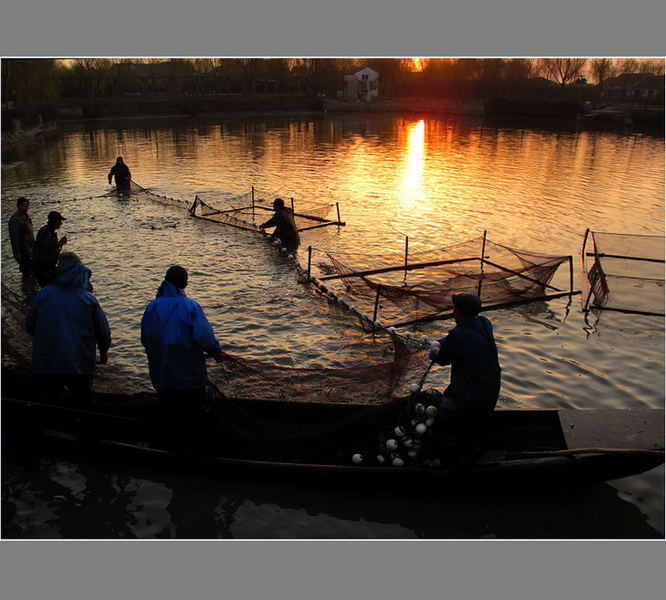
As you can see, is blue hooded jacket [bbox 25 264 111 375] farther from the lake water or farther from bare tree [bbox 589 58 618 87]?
bare tree [bbox 589 58 618 87]

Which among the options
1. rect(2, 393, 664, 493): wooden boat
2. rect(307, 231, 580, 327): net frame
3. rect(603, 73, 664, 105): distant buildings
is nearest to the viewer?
rect(2, 393, 664, 493): wooden boat

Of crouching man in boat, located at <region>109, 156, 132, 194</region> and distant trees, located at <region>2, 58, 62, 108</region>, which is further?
distant trees, located at <region>2, 58, 62, 108</region>

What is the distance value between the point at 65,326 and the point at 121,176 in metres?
17.6

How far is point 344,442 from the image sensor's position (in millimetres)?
6242

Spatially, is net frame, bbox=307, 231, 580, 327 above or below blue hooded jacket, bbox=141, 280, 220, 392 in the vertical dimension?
below

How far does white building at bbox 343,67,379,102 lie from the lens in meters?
86.4

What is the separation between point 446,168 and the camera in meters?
31.1

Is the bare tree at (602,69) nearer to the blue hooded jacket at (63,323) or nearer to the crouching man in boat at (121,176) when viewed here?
the crouching man in boat at (121,176)

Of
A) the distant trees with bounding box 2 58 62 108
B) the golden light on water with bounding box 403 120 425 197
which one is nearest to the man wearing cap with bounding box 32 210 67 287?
the golden light on water with bounding box 403 120 425 197

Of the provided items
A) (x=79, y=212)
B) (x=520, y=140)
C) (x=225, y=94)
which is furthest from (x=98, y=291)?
(x=225, y=94)

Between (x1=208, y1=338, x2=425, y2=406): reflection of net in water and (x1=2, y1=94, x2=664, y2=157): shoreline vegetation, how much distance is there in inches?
1516

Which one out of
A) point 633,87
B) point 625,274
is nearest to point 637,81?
point 633,87

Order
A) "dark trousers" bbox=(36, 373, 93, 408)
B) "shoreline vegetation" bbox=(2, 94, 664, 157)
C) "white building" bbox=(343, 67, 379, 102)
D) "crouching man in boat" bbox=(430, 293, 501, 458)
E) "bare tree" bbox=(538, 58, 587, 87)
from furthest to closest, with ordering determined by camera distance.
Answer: "white building" bbox=(343, 67, 379, 102) → "bare tree" bbox=(538, 58, 587, 87) → "shoreline vegetation" bbox=(2, 94, 664, 157) → "dark trousers" bbox=(36, 373, 93, 408) → "crouching man in boat" bbox=(430, 293, 501, 458)

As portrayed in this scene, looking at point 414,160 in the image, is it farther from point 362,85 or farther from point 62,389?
point 362,85
